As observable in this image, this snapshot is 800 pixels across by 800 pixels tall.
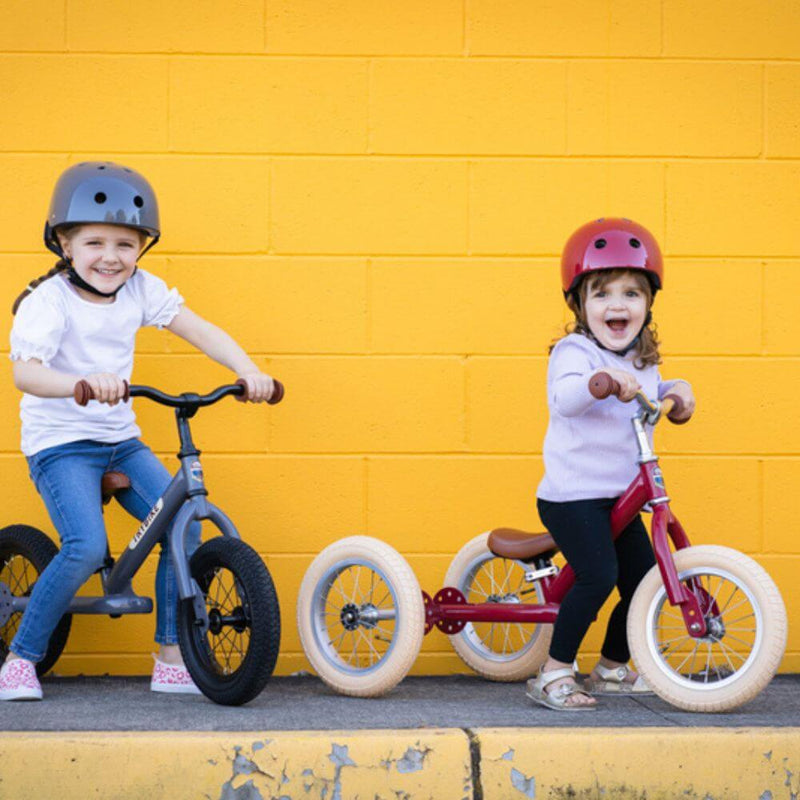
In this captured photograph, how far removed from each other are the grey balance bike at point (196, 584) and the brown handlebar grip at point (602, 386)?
0.94 metres

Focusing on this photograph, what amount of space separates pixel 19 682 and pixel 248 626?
77 cm

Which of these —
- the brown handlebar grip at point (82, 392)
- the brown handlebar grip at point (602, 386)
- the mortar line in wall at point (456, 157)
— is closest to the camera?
the brown handlebar grip at point (82, 392)

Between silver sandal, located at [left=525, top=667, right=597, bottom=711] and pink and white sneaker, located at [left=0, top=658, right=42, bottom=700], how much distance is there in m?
1.51

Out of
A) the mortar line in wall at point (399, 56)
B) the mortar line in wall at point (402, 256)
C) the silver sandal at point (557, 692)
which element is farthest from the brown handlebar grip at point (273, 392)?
the mortar line in wall at point (399, 56)

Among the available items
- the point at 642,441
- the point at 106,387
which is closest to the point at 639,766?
the point at 642,441

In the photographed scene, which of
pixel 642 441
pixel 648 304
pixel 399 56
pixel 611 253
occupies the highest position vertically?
pixel 399 56

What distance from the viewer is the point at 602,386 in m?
3.79

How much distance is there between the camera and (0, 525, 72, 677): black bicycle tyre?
14.3 ft

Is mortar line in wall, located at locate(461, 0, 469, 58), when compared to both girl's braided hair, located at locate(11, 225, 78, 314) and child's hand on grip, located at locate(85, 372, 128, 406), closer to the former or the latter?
girl's braided hair, located at locate(11, 225, 78, 314)

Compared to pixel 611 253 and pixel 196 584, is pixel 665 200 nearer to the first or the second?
pixel 611 253

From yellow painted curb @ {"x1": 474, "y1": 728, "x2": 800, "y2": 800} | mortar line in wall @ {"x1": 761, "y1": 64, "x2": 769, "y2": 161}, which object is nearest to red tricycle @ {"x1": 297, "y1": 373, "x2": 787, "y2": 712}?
yellow painted curb @ {"x1": 474, "y1": 728, "x2": 800, "y2": 800}

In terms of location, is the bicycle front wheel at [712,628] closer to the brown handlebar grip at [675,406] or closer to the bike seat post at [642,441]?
the bike seat post at [642,441]

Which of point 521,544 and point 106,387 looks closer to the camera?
point 106,387

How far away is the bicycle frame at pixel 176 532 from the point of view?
3.98 meters
